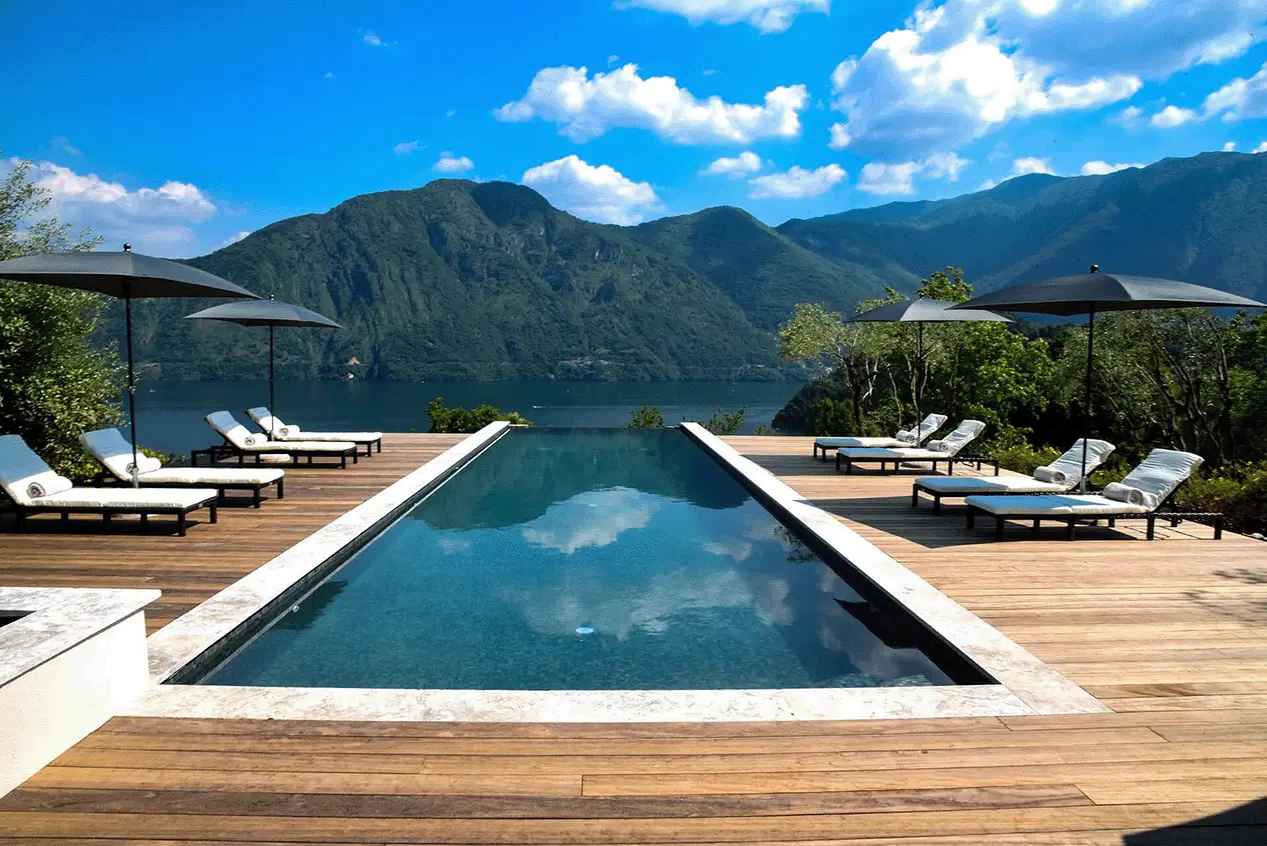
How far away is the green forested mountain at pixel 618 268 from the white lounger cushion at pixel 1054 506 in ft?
238

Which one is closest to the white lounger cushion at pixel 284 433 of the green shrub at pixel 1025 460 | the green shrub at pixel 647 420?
the green shrub at pixel 647 420

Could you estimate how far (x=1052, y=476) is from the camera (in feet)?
26.7

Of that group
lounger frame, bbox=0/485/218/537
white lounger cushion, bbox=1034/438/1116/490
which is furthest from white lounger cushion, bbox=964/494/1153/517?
lounger frame, bbox=0/485/218/537

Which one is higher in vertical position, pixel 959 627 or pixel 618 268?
pixel 618 268

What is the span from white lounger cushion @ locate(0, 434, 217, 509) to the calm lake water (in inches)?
803

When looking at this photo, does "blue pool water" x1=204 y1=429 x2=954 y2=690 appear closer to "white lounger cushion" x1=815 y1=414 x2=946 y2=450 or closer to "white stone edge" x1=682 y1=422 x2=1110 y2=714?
"white stone edge" x1=682 y1=422 x2=1110 y2=714

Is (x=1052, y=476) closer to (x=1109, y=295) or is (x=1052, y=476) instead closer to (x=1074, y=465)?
(x=1074, y=465)

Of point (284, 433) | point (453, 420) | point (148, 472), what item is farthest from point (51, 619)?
point (453, 420)

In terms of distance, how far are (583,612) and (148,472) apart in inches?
196

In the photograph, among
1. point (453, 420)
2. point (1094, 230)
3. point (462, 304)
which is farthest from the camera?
point (462, 304)

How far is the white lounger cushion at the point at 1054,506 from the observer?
6.63 metres

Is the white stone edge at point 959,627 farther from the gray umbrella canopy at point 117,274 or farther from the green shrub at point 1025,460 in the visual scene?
the gray umbrella canopy at point 117,274

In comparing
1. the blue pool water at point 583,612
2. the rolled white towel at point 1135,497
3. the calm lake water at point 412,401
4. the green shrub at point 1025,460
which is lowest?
the calm lake water at point 412,401

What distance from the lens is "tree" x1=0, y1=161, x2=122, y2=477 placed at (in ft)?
26.4
